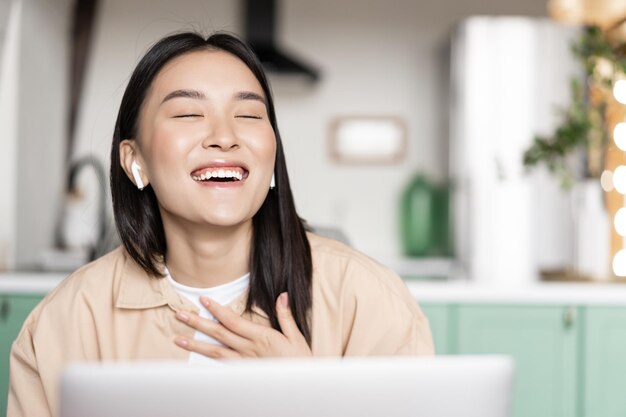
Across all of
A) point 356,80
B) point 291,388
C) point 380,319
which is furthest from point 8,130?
point 291,388

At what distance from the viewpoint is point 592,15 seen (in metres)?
4.86

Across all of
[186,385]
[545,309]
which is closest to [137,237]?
[186,385]

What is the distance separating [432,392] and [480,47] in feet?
10.8

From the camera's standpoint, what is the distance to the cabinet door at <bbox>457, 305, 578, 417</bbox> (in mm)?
2574

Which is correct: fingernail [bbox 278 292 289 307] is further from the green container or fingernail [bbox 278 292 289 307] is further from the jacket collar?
the green container

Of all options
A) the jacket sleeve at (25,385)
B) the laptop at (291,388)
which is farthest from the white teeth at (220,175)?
the laptop at (291,388)

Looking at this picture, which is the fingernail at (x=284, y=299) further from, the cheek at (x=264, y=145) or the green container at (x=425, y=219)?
the green container at (x=425, y=219)

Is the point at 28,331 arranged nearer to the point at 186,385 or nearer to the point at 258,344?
the point at 258,344

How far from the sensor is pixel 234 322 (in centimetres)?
129

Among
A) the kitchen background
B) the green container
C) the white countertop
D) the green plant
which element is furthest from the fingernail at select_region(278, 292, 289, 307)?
the green container

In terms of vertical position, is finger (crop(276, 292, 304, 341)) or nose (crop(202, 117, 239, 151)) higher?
nose (crop(202, 117, 239, 151))

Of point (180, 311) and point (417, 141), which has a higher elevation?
point (417, 141)

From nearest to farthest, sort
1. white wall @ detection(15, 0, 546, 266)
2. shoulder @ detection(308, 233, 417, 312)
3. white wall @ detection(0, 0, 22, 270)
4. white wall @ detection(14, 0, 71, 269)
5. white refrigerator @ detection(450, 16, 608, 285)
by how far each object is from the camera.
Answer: shoulder @ detection(308, 233, 417, 312), white wall @ detection(0, 0, 22, 270), white wall @ detection(14, 0, 71, 269), white refrigerator @ detection(450, 16, 608, 285), white wall @ detection(15, 0, 546, 266)

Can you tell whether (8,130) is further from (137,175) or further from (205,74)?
(205,74)
